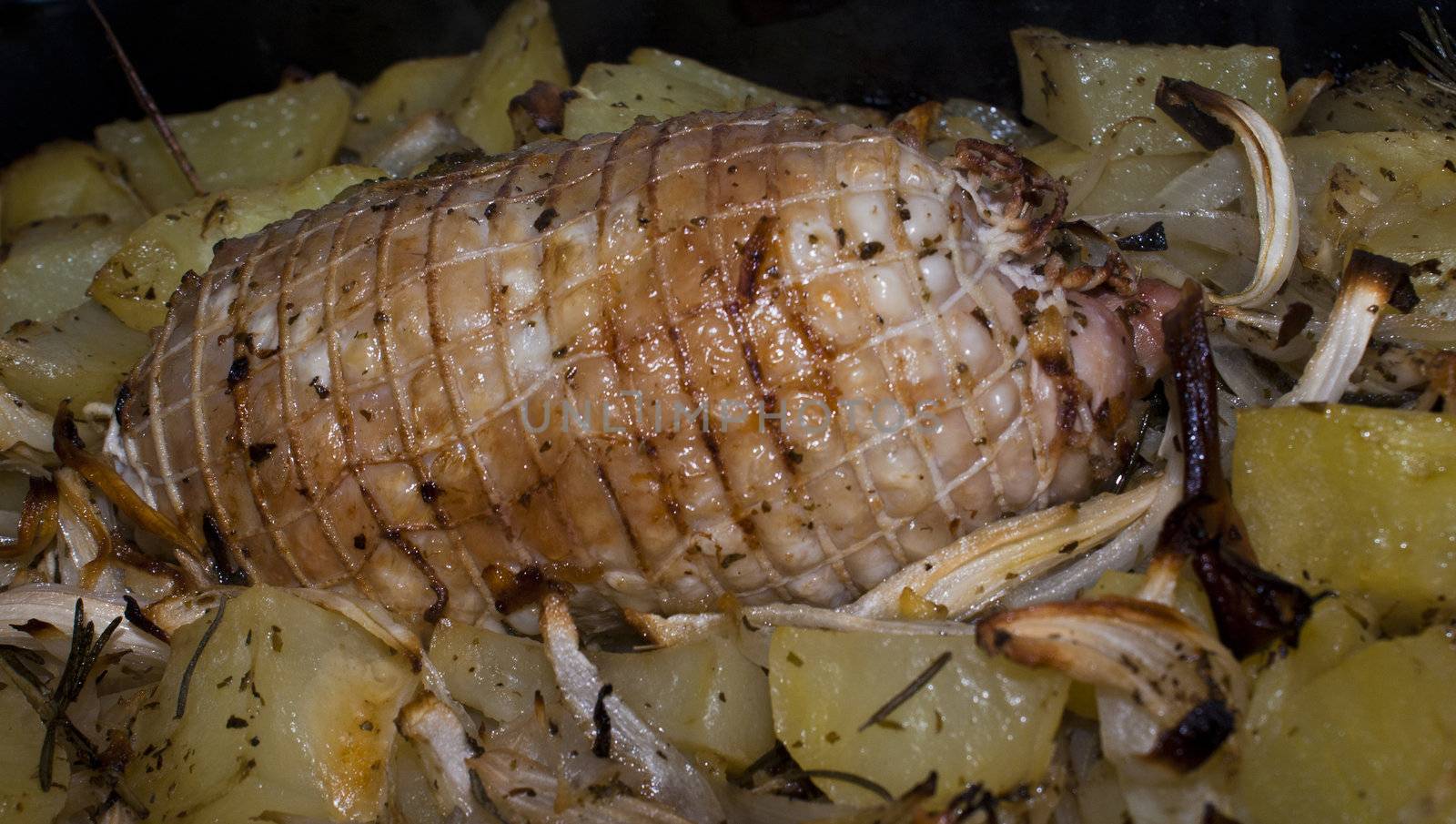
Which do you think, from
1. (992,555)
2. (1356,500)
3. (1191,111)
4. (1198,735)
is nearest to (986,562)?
(992,555)

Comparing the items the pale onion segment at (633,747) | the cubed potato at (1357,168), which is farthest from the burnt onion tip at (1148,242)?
the pale onion segment at (633,747)

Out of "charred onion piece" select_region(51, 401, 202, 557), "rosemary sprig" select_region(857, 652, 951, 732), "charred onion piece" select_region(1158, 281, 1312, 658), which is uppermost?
"charred onion piece" select_region(51, 401, 202, 557)

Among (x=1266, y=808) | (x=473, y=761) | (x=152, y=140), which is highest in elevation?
(x=152, y=140)

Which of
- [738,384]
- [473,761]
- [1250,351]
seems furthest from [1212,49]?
[473,761]

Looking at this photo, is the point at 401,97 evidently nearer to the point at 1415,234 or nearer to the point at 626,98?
the point at 626,98

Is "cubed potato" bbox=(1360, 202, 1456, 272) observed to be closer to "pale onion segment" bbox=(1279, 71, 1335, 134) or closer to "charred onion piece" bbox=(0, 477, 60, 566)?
"pale onion segment" bbox=(1279, 71, 1335, 134)

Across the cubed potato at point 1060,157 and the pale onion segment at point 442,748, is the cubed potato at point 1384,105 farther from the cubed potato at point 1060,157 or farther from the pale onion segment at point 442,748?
the pale onion segment at point 442,748

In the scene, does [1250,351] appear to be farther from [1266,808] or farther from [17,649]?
[17,649]

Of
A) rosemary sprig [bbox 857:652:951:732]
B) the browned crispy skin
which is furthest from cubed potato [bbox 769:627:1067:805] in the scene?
the browned crispy skin
